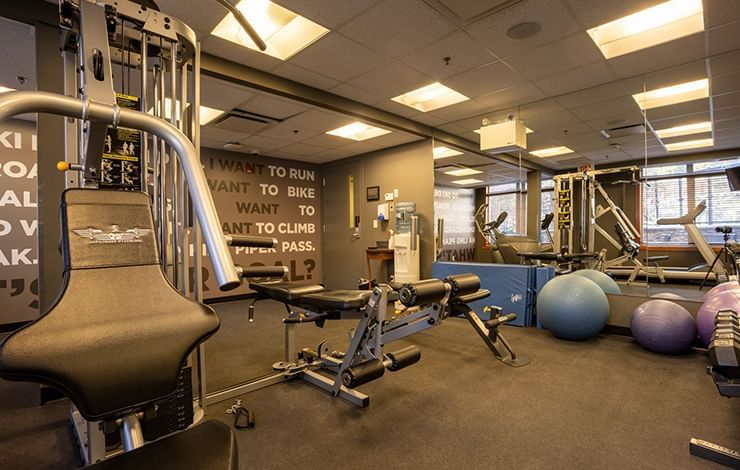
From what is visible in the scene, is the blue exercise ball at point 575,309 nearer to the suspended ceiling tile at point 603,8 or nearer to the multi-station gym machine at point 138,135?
the suspended ceiling tile at point 603,8

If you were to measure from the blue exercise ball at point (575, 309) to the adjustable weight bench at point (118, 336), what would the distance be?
3405mm

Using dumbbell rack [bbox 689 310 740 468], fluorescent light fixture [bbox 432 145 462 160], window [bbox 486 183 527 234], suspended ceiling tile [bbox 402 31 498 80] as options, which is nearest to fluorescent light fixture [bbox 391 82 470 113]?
suspended ceiling tile [bbox 402 31 498 80]

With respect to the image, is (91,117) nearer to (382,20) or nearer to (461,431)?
(461,431)

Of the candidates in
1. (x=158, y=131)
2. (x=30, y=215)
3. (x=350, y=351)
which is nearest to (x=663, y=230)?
(x=350, y=351)

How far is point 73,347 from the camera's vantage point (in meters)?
0.67

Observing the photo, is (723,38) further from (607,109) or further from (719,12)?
(607,109)

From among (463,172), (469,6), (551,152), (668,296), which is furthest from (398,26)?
(463,172)

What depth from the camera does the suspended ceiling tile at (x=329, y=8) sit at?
8.05 feet

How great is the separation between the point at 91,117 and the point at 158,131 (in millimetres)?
109

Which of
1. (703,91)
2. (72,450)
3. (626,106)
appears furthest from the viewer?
A: (626,106)

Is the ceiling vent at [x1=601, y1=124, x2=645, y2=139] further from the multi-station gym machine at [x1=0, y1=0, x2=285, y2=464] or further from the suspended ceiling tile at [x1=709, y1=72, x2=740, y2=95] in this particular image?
the multi-station gym machine at [x1=0, y1=0, x2=285, y2=464]

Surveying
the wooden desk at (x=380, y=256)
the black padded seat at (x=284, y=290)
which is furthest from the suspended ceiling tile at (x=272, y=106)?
the wooden desk at (x=380, y=256)

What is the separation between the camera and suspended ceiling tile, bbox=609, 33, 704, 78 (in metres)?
3.07

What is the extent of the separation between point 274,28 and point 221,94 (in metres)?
1.10
